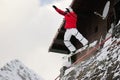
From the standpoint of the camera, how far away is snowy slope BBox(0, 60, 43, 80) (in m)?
31.8

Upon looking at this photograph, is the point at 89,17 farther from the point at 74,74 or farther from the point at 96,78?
the point at 96,78

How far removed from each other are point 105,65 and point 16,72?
1012 inches

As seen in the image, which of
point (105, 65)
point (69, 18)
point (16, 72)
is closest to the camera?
point (105, 65)

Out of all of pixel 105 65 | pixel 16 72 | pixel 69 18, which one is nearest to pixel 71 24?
pixel 69 18

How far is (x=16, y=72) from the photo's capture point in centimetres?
3559

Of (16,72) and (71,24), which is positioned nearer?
(71,24)

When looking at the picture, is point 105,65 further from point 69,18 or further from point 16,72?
point 16,72

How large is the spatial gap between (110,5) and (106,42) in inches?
71.9

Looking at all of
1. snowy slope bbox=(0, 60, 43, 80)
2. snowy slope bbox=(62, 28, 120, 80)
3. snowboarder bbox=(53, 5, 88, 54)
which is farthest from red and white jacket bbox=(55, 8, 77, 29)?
snowy slope bbox=(0, 60, 43, 80)

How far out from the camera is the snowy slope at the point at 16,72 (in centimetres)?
3182

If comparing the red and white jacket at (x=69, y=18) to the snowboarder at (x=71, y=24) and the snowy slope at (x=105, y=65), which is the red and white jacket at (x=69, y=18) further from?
the snowy slope at (x=105, y=65)

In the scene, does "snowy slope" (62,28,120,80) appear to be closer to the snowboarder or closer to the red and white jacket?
the snowboarder

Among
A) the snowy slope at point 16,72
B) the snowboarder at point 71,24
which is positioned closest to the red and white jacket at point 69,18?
the snowboarder at point 71,24

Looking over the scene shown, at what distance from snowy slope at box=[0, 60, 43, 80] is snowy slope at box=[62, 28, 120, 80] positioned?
64.4 feet
